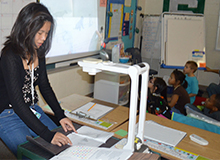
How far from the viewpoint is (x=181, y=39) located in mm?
4379

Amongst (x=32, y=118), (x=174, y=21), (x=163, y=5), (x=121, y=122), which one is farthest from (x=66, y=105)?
(x=163, y=5)

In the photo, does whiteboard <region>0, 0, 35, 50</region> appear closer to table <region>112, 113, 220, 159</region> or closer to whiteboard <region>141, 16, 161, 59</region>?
table <region>112, 113, 220, 159</region>

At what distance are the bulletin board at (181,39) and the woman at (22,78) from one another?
3.13 meters

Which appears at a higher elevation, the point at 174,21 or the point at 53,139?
the point at 174,21

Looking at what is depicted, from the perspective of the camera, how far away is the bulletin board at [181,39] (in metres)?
4.34

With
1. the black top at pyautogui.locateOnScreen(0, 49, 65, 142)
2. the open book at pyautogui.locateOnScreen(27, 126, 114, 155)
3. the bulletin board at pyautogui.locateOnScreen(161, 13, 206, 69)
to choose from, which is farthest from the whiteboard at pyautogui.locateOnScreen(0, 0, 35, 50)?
the bulletin board at pyautogui.locateOnScreen(161, 13, 206, 69)

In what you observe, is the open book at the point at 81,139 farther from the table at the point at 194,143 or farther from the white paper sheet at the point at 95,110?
the white paper sheet at the point at 95,110

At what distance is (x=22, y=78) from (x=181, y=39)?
3503 millimetres

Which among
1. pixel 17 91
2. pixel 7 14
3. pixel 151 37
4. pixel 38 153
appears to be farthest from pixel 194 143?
pixel 151 37

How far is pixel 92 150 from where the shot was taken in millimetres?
1205

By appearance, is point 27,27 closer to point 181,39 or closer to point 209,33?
point 181,39

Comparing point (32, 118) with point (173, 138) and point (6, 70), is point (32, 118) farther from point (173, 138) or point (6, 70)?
point (173, 138)

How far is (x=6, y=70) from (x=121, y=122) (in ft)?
2.82

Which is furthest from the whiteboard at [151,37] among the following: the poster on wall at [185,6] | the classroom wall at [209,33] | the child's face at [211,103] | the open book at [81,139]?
the open book at [81,139]
